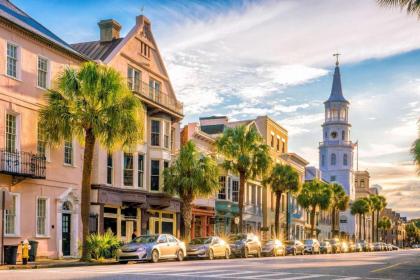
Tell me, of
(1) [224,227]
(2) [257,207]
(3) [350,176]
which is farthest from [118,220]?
(3) [350,176]

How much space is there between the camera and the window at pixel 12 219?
29.8 metres

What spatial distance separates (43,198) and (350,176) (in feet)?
371

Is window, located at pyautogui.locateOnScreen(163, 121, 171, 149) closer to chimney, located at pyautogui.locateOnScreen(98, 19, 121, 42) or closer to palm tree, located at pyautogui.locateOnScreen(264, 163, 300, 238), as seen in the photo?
chimney, located at pyautogui.locateOnScreen(98, 19, 121, 42)

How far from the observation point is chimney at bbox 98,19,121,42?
140 ft

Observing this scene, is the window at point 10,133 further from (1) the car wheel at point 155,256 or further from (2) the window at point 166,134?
(2) the window at point 166,134

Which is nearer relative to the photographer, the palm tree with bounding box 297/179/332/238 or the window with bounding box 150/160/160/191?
the window with bounding box 150/160/160/191

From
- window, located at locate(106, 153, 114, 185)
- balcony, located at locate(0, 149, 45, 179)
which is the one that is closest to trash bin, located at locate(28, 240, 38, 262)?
A: balcony, located at locate(0, 149, 45, 179)

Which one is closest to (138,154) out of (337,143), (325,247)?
(325,247)

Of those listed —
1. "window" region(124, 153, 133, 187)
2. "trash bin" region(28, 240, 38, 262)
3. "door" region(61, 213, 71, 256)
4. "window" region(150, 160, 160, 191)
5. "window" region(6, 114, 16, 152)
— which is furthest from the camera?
"window" region(150, 160, 160, 191)

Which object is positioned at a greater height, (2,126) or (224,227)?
(2,126)

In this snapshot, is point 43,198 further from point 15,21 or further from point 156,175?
point 156,175

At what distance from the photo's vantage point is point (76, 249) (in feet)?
115

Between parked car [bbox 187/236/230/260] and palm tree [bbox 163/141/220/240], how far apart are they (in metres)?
5.70

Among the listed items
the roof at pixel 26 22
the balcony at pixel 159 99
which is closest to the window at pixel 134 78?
the balcony at pixel 159 99
